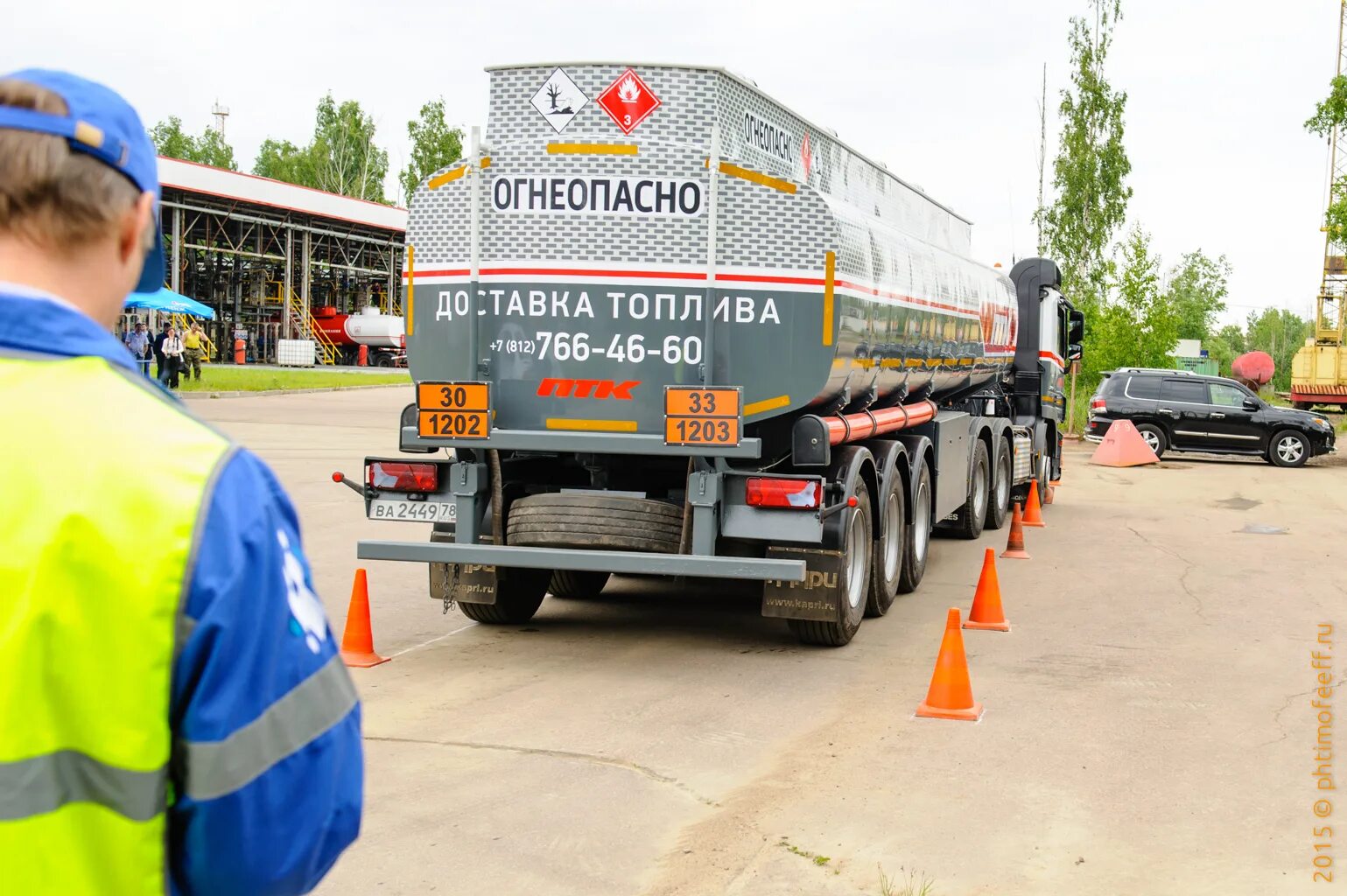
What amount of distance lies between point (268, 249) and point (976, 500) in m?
51.4

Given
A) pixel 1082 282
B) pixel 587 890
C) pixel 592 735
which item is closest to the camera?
pixel 587 890

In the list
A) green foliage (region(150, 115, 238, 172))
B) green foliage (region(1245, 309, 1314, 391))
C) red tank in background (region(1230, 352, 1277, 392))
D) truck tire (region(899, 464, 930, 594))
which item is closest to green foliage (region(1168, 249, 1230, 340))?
green foliage (region(1245, 309, 1314, 391))

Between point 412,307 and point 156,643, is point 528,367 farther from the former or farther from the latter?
point 156,643

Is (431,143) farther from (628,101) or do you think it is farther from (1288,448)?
(628,101)

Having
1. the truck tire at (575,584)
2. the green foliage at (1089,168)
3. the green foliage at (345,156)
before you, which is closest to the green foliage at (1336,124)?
the green foliage at (1089,168)

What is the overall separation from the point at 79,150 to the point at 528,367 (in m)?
6.99

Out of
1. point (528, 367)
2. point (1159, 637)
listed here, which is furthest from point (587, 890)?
point (1159, 637)

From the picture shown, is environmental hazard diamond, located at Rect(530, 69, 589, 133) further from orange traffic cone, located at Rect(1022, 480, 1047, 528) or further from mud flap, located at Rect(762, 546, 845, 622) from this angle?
orange traffic cone, located at Rect(1022, 480, 1047, 528)

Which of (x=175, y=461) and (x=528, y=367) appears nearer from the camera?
(x=175, y=461)

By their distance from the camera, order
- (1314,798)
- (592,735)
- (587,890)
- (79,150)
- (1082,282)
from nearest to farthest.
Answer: (79,150)
(587,890)
(1314,798)
(592,735)
(1082,282)

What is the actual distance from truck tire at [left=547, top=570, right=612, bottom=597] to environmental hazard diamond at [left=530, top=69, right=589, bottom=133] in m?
3.70

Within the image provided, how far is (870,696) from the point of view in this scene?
25.2 ft

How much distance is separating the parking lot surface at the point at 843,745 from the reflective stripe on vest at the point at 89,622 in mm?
3385

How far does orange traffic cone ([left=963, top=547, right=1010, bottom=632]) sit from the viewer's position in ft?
31.7
